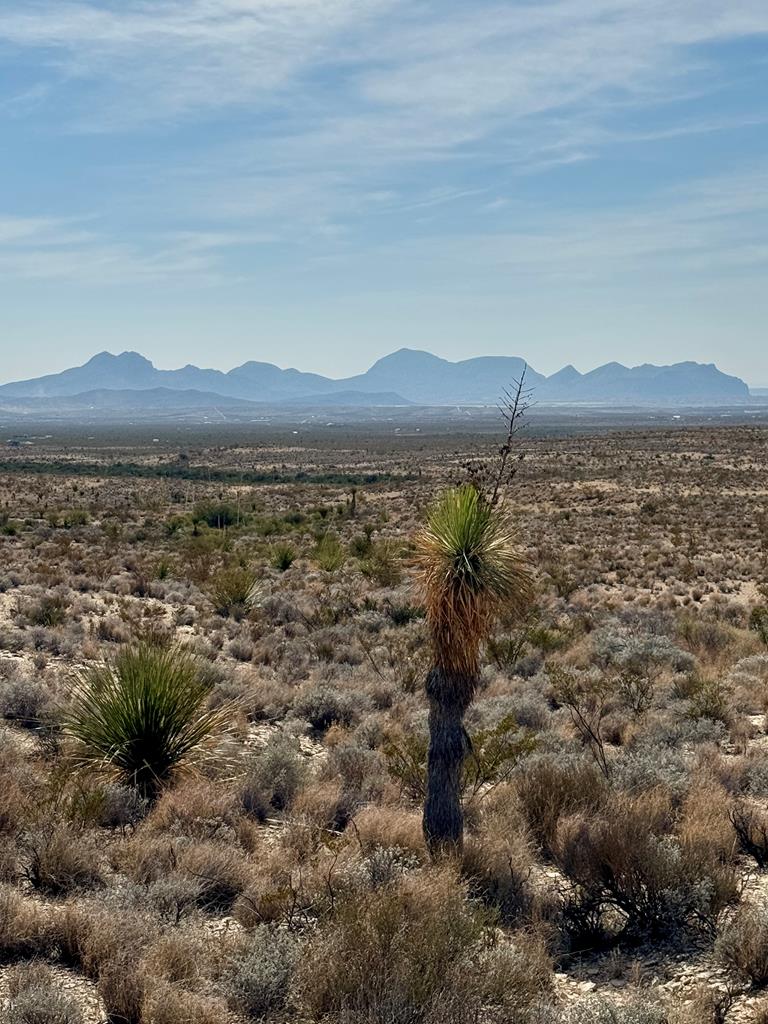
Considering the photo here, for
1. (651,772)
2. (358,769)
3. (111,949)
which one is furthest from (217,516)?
(111,949)

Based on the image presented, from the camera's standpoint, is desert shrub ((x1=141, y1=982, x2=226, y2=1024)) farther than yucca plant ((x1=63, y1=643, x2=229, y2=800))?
No

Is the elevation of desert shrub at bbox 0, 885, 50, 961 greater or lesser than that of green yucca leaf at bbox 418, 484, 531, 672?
lesser

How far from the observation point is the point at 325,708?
10.5 meters

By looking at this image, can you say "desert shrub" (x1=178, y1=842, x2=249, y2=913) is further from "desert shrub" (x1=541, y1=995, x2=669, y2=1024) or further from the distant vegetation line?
the distant vegetation line

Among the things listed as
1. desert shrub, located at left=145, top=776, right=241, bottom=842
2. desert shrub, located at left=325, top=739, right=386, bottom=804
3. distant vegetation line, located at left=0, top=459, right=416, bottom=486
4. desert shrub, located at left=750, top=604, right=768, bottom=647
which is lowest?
desert shrub, located at left=750, top=604, right=768, bottom=647

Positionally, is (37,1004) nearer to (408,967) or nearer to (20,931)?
(20,931)

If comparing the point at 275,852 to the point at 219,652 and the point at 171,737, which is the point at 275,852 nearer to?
the point at 171,737

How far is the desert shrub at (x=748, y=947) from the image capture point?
16.0ft

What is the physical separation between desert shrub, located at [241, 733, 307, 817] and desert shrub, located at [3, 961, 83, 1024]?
2.99 meters

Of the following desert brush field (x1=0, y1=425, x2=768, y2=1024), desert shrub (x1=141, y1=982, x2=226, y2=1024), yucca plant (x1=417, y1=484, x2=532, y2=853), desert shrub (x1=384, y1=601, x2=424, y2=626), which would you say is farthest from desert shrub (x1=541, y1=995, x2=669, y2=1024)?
desert shrub (x1=384, y1=601, x2=424, y2=626)

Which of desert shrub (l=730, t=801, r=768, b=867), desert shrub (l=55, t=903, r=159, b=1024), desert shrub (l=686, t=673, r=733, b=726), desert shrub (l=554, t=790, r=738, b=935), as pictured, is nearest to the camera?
desert shrub (l=55, t=903, r=159, b=1024)

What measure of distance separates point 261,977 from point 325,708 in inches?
235

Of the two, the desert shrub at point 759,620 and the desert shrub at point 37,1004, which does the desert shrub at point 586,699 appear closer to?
the desert shrub at point 759,620

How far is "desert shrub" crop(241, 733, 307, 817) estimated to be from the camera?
759 cm
